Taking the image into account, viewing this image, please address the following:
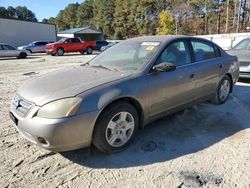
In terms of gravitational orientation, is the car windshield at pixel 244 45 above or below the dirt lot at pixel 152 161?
above

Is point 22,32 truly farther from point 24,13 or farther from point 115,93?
point 24,13

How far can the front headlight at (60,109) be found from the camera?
282 cm

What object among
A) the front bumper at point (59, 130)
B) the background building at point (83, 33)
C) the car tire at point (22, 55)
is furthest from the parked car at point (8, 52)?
the background building at point (83, 33)

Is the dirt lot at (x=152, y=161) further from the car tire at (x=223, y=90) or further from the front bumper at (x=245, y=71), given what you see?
the front bumper at (x=245, y=71)

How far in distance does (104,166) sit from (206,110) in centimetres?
271

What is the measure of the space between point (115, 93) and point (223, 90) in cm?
311

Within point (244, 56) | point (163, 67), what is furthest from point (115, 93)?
point (244, 56)

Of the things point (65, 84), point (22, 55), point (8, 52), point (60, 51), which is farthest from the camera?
point (60, 51)

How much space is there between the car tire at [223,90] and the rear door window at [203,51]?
23.0 inches

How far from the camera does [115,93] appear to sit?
3150 millimetres

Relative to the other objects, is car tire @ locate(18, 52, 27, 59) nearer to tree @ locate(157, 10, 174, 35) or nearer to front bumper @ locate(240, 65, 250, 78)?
front bumper @ locate(240, 65, 250, 78)

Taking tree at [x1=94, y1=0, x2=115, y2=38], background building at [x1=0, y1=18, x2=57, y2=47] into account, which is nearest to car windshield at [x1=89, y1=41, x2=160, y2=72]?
background building at [x1=0, y1=18, x2=57, y2=47]

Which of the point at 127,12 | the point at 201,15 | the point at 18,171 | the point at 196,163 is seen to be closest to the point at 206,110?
the point at 196,163

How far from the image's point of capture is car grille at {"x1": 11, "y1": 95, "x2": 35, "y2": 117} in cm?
300
